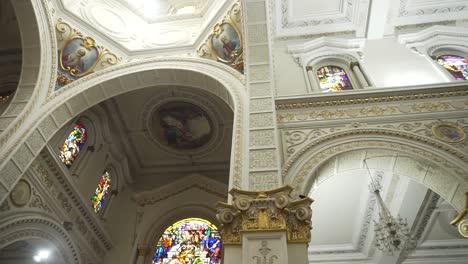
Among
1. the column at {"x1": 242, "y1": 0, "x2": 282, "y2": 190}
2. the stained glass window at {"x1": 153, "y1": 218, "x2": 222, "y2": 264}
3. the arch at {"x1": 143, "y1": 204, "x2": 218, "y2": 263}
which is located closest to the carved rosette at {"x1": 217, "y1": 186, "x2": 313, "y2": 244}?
the column at {"x1": 242, "y1": 0, "x2": 282, "y2": 190}

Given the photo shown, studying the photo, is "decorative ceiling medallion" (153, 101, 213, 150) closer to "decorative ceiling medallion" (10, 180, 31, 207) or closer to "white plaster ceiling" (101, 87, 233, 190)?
"white plaster ceiling" (101, 87, 233, 190)

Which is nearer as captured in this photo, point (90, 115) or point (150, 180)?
point (90, 115)

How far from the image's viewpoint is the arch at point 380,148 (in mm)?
5512

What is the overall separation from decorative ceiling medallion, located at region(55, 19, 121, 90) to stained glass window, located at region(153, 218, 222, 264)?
519cm

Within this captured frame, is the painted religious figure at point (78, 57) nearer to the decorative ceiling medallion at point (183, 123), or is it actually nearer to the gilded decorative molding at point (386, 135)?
the decorative ceiling medallion at point (183, 123)

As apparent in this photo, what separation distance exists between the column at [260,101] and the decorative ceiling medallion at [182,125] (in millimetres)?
4179

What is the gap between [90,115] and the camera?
10.2 metres

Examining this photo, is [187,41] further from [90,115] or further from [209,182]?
[209,182]

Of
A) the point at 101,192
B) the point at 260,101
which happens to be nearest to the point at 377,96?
the point at 260,101

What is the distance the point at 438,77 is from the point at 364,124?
3.01 m

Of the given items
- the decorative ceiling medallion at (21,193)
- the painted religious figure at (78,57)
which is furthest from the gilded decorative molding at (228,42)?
the decorative ceiling medallion at (21,193)

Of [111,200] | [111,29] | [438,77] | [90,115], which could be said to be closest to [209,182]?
[111,200]

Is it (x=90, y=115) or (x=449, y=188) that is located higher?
(x=90, y=115)

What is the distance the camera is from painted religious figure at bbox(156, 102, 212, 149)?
11.7m
